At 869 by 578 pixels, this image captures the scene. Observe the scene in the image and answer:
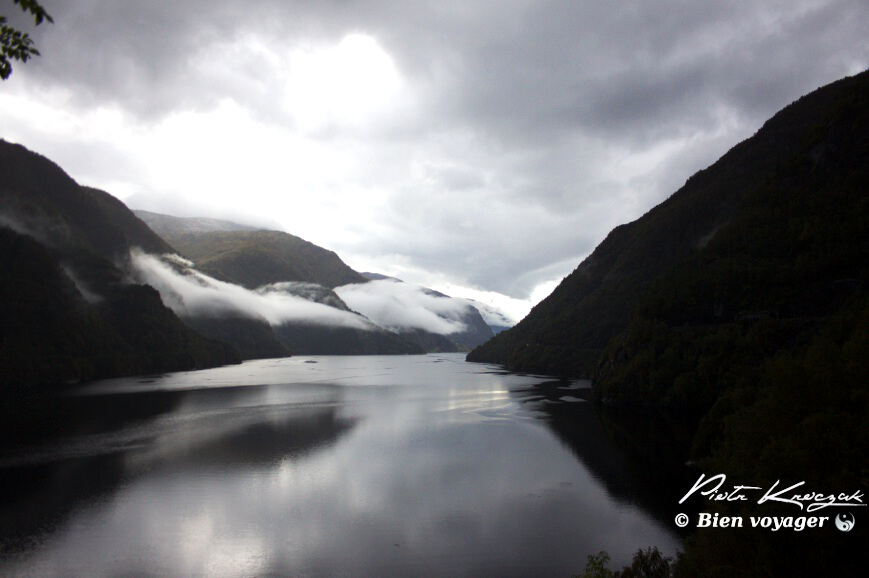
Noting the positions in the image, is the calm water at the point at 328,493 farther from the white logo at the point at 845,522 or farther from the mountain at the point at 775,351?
the white logo at the point at 845,522

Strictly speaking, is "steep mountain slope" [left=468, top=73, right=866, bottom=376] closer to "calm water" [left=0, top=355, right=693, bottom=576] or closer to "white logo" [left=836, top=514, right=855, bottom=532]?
"calm water" [left=0, top=355, right=693, bottom=576]

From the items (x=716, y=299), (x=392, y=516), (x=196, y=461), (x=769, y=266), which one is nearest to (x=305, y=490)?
(x=392, y=516)

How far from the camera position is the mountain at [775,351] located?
19453mm

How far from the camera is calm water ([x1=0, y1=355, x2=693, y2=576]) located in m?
29.4

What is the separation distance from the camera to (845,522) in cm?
1759

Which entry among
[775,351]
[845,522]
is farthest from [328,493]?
[775,351]

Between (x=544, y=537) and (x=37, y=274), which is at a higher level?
(x=37, y=274)

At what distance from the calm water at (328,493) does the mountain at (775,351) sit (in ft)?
26.4

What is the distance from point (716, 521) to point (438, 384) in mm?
132209

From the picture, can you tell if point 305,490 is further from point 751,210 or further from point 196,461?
point 751,210

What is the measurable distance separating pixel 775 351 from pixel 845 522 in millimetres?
68024

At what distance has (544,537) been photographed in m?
32.4

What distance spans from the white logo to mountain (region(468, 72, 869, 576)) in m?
0.46

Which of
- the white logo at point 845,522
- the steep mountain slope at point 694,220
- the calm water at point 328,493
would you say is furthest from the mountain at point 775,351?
the steep mountain slope at point 694,220
